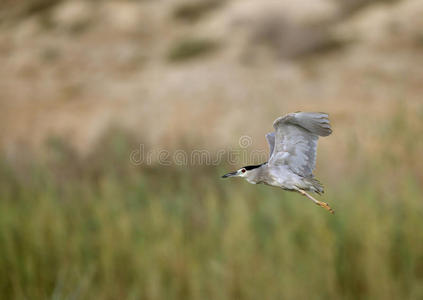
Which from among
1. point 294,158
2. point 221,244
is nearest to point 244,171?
point 294,158

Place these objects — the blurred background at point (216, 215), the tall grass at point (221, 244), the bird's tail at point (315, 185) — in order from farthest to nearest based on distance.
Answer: the tall grass at point (221, 244) → the blurred background at point (216, 215) → the bird's tail at point (315, 185)

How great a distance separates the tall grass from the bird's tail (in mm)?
2583

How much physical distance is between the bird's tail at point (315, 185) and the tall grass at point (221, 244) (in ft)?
8.47

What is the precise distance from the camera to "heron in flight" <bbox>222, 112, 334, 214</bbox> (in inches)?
19.4

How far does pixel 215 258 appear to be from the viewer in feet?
13.4

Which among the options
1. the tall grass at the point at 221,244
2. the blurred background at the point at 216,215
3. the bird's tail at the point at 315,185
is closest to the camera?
the bird's tail at the point at 315,185

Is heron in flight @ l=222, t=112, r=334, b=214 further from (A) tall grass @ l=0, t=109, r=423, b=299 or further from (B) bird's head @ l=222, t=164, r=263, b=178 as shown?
(A) tall grass @ l=0, t=109, r=423, b=299

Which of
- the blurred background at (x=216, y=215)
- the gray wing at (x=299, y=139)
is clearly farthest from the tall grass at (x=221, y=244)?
the gray wing at (x=299, y=139)

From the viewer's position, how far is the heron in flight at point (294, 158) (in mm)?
492

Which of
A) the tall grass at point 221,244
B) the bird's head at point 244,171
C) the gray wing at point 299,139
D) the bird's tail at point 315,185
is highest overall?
the gray wing at point 299,139

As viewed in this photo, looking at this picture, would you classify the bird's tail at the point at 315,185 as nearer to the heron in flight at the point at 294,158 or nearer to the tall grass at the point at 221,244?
the heron in flight at the point at 294,158

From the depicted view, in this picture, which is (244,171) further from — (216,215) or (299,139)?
(216,215)

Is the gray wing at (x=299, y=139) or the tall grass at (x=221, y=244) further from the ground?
the gray wing at (x=299, y=139)

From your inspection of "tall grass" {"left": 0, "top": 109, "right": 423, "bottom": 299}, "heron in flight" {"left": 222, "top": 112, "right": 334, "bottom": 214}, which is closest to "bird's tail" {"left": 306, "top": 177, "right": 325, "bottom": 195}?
"heron in flight" {"left": 222, "top": 112, "right": 334, "bottom": 214}
